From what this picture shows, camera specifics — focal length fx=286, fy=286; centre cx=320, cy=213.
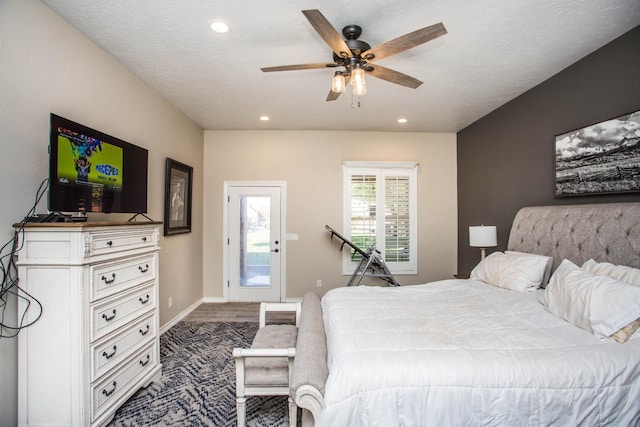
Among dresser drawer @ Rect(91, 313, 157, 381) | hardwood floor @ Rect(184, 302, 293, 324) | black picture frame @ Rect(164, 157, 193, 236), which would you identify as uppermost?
black picture frame @ Rect(164, 157, 193, 236)

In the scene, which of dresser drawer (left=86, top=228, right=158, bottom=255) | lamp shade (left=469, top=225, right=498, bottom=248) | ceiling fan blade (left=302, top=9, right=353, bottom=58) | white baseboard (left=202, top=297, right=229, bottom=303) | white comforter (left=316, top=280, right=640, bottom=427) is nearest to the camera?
white comforter (left=316, top=280, right=640, bottom=427)

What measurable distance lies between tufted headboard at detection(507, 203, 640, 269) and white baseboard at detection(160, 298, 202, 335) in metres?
3.96

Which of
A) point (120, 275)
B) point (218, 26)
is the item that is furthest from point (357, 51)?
point (120, 275)

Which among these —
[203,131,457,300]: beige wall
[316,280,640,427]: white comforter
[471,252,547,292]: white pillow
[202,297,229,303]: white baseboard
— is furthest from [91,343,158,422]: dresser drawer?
[471,252,547,292]: white pillow

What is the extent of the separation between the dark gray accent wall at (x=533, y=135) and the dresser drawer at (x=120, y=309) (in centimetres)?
372

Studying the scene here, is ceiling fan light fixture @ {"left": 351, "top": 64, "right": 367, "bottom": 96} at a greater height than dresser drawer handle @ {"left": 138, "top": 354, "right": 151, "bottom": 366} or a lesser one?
greater

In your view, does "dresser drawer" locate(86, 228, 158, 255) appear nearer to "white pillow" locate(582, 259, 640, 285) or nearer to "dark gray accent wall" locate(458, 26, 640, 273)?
"white pillow" locate(582, 259, 640, 285)

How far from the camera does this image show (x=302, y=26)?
2043 mm

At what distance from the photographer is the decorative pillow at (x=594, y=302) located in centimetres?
150

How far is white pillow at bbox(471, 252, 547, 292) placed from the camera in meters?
2.36

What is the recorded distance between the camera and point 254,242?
14.8ft

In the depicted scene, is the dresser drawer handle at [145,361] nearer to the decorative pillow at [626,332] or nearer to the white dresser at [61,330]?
the white dresser at [61,330]

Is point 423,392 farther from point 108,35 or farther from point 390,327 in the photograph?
point 108,35

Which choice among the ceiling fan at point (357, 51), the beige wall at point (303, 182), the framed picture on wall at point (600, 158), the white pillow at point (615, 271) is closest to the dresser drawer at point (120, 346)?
the ceiling fan at point (357, 51)
